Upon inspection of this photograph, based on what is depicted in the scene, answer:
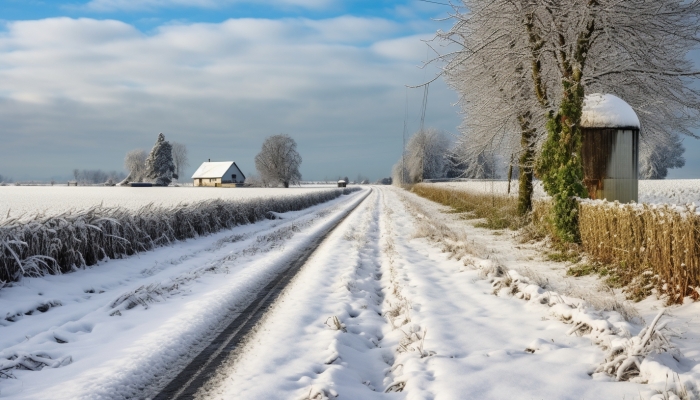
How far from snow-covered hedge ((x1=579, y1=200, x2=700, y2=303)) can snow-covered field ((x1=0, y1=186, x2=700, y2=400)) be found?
1.60 ft

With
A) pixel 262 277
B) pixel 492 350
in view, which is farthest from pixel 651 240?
pixel 262 277

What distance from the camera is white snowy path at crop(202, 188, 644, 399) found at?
402 cm

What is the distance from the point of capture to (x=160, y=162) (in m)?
86.6

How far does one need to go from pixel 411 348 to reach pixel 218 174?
338 ft

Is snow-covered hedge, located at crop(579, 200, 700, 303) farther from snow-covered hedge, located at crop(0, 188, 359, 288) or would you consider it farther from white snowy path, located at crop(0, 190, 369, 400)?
snow-covered hedge, located at crop(0, 188, 359, 288)

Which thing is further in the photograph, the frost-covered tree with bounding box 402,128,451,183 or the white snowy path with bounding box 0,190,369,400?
the frost-covered tree with bounding box 402,128,451,183

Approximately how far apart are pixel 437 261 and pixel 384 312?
4750 mm

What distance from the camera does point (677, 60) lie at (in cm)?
1393

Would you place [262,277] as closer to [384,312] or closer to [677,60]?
[384,312]

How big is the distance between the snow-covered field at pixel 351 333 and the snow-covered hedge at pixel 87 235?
1.32 ft

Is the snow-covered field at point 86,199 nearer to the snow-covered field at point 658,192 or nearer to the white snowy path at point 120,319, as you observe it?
the white snowy path at point 120,319

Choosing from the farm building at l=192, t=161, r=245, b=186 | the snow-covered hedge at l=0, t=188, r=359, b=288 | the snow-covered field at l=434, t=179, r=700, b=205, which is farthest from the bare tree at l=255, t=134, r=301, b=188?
the snow-covered hedge at l=0, t=188, r=359, b=288

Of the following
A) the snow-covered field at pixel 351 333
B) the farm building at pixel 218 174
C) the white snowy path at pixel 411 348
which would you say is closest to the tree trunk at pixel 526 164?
the snow-covered field at pixel 351 333

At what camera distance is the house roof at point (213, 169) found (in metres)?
104
